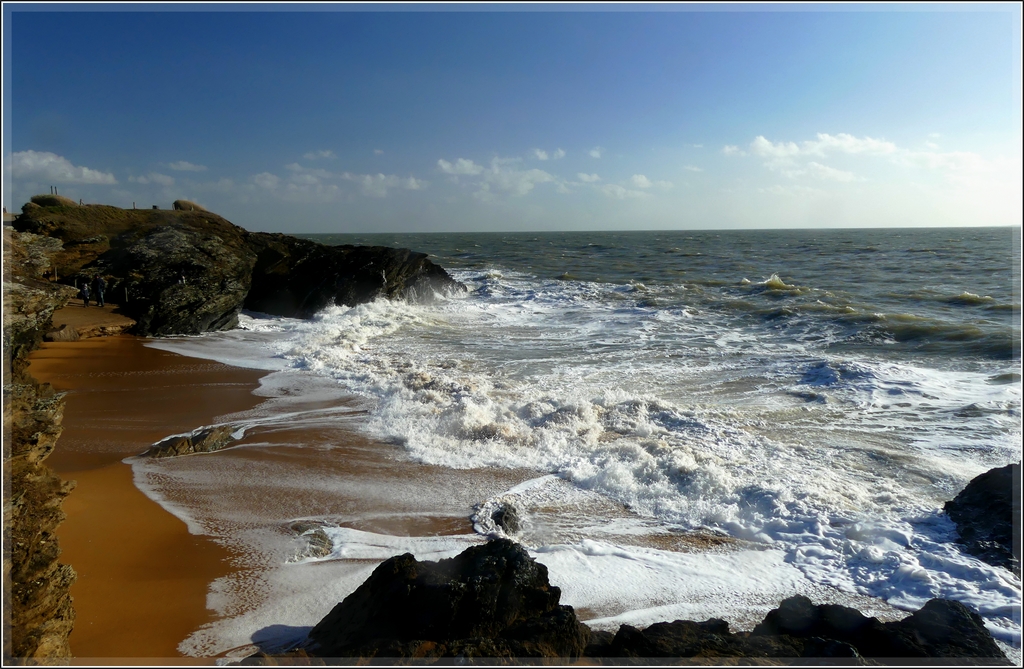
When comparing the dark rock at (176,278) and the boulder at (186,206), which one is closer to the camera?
the dark rock at (176,278)

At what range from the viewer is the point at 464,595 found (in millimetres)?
3514

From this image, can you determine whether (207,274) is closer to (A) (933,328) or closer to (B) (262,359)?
(B) (262,359)

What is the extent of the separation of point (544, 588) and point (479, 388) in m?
6.77

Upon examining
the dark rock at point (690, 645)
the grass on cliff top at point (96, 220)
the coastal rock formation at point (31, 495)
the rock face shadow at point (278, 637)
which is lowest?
the rock face shadow at point (278, 637)

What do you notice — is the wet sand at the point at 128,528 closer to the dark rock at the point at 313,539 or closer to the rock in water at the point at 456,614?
the dark rock at the point at 313,539

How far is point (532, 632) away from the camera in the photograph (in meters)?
3.32

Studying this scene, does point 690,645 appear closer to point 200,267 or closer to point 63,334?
point 63,334

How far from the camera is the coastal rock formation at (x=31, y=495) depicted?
295cm

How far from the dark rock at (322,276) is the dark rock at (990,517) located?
18211mm

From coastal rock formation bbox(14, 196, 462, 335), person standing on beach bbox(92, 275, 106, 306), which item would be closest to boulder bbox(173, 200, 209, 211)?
coastal rock formation bbox(14, 196, 462, 335)

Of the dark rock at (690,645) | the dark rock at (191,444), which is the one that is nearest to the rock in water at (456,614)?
the dark rock at (690,645)

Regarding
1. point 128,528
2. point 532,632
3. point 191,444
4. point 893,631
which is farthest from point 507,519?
point 191,444

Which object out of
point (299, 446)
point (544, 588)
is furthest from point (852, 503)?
point (299, 446)

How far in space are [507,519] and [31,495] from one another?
3.67 m
